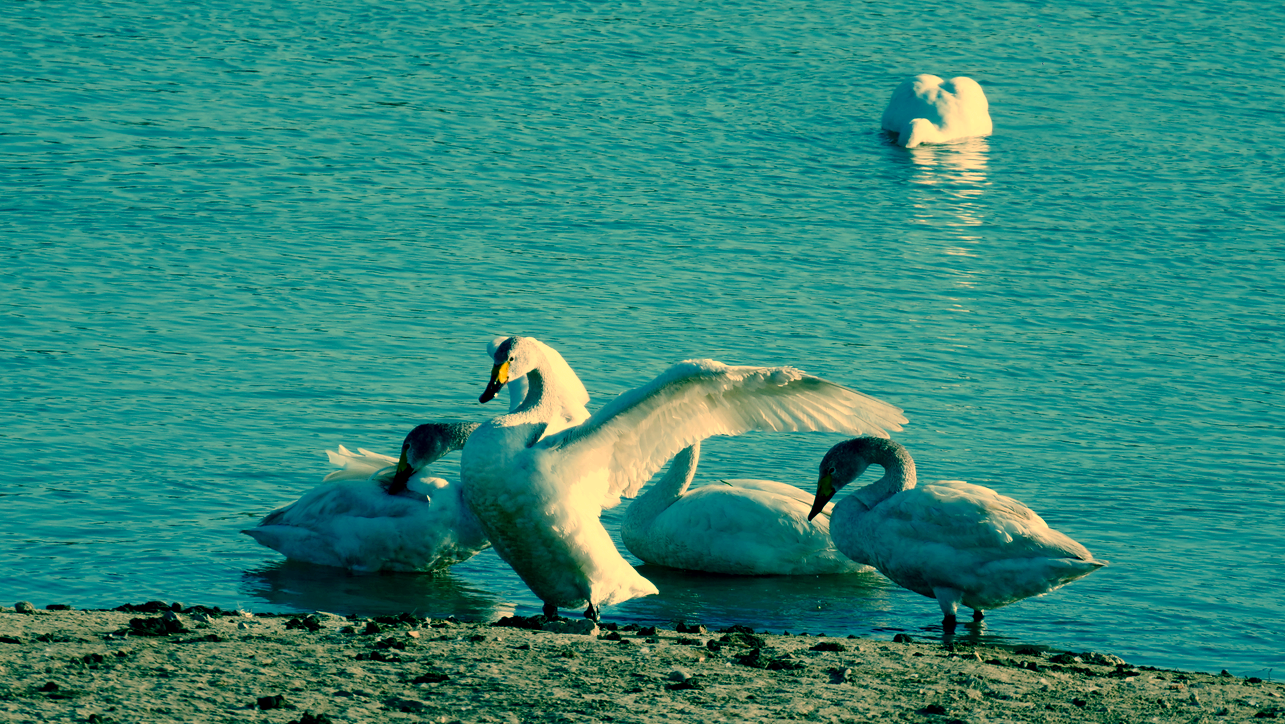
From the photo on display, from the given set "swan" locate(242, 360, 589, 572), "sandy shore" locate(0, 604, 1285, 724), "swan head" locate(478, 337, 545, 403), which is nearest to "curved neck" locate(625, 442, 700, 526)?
"swan" locate(242, 360, 589, 572)


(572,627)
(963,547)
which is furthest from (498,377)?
(963,547)

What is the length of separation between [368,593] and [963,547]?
3217 mm

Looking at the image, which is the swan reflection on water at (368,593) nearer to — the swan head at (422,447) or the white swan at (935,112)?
the swan head at (422,447)

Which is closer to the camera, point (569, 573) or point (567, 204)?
point (569, 573)

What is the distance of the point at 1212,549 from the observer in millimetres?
9117

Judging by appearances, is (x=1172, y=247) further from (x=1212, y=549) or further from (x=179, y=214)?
(x=179, y=214)

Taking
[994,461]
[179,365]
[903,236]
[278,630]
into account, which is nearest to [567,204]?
[903,236]

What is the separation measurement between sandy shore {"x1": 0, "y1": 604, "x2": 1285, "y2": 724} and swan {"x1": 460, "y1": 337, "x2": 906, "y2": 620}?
1.89 feet

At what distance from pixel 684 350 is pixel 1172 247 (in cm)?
610

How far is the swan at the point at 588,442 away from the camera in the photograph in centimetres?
720

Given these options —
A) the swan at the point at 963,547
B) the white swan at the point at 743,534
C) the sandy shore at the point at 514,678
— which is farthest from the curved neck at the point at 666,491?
the sandy shore at the point at 514,678

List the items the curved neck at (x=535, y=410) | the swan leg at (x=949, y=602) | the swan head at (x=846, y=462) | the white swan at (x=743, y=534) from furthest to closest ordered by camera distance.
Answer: the white swan at (x=743, y=534)
the swan head at (x=846, y=462)
the swan leg at (x=949, y=602)
the curved neck at (x=535, y=410)

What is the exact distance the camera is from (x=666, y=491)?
958 centimetres

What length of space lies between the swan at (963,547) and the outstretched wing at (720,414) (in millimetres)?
943
